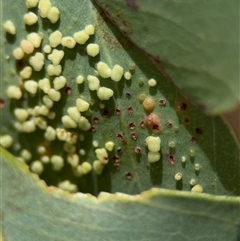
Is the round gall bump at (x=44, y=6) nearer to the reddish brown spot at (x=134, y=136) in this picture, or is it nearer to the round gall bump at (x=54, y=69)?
the round gall bump at (x=54, y=69)

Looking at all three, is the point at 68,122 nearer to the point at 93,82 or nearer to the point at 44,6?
the point at 93,82

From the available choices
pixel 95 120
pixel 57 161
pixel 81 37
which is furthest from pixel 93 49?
pixel 57 161

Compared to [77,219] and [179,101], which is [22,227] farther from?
[179,101]

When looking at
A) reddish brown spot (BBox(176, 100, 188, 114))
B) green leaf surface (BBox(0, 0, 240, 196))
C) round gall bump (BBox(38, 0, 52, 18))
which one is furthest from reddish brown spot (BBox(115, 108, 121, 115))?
round gall bump (BBox(38, 0, 52, 18))

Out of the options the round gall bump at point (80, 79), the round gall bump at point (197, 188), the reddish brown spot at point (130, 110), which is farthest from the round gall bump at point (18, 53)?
the round gall bump at point (197, 188)

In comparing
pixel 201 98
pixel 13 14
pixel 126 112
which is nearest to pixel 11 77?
pixel 13 14

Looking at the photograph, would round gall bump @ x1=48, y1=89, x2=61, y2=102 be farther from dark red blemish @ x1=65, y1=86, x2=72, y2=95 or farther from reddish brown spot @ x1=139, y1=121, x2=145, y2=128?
reddish brown spot @ x1=139, y1=121, x2=145, y2=128
